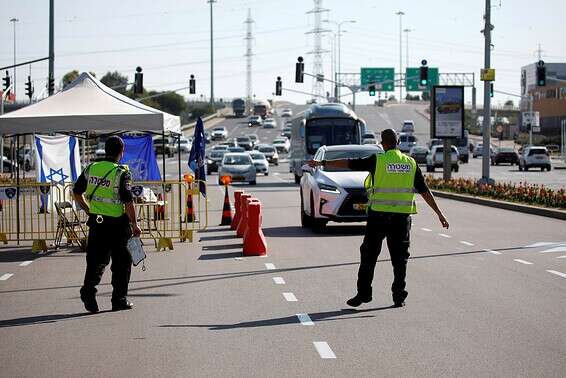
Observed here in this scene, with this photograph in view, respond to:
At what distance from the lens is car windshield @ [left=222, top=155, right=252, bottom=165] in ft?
166

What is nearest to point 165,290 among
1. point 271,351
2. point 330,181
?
point 271,351

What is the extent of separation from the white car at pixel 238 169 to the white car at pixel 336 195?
26070 millimetres

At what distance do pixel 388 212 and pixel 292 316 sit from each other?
162 centimetres

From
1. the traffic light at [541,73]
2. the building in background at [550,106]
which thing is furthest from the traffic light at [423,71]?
the building in background at [550,106]

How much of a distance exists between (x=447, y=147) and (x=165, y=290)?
31199mm

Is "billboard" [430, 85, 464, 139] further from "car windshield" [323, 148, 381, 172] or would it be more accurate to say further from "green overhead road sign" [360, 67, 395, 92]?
"green overhead road sign" [360, 67, 395, 92]

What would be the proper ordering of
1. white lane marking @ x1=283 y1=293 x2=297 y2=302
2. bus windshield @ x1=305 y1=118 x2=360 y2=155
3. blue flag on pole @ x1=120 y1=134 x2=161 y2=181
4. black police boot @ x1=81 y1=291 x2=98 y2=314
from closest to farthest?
1. black police boot @ x1=81 y1=291 x2=98 y2=314
2. white lane marking @ x1=283 y1=293 x2=297 y2=302
3. blue flag on pole @ x1=120 y1=134 x2=161 y2=181
4. bus windshield @ x1=305 y1=118 x2=360 y2=155

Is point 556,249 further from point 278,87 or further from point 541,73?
point 278,87

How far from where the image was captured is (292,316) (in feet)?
37.7

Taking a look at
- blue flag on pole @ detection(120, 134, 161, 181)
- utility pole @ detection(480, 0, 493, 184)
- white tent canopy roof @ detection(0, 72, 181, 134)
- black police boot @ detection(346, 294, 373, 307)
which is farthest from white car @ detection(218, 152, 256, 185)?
black police boot @ detection(346, 294, 373, 307)

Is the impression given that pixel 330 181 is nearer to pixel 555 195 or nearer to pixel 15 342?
pixel 555 195

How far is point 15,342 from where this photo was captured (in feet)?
33.3

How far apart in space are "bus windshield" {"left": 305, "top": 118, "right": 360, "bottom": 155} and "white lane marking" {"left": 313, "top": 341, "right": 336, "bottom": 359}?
3631 centimetres

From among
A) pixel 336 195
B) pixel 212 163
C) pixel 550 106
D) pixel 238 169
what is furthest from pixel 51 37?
pixel 550 106
